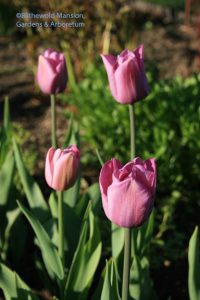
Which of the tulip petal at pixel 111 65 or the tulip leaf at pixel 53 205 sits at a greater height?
the tulip petal at pixel 111 65

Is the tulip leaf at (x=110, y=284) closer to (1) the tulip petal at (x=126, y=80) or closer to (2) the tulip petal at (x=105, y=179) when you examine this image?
(2) the tulip petal at (x=105, y=179)

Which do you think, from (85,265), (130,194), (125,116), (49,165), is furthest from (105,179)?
(125,116)

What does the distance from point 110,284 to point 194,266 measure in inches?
11.5

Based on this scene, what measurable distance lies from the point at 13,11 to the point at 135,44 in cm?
160

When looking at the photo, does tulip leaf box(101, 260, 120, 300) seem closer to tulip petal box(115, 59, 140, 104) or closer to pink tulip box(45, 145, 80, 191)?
pink tulip box(45, 145, 80, 191)

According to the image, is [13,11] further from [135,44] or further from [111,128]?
[111,128]

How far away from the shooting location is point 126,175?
1214 mm

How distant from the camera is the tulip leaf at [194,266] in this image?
1.57 metres

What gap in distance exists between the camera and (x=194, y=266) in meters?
1.60

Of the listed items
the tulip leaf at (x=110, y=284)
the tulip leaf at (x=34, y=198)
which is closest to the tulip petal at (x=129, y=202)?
A: the tulip leaf at (x=110, y=284)

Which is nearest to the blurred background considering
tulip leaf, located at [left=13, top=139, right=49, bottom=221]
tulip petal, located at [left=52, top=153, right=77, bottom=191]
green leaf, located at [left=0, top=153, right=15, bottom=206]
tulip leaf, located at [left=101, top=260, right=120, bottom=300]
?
tulip leaf, located at [left=13, top=139, right=49, bottom=221]

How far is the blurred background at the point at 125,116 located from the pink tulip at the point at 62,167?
0.93 meters

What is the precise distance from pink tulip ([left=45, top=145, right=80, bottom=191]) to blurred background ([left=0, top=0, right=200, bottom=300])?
Answer: 93 centimetres

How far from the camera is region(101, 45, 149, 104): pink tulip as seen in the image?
1588 mm
